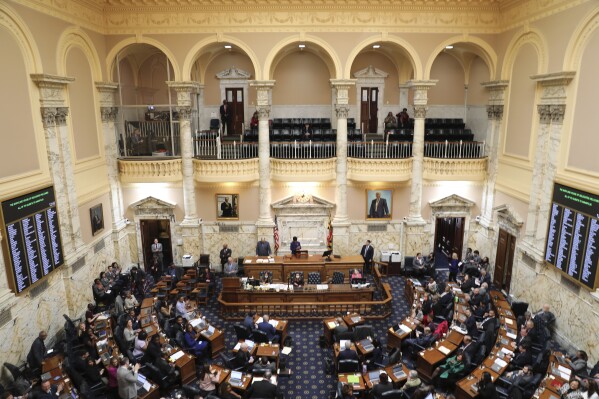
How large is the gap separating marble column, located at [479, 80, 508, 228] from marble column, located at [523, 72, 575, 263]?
2.47 m

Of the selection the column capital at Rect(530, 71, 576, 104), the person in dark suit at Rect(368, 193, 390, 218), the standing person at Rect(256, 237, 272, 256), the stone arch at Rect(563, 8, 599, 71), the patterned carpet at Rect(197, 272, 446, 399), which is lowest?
the patterned carpet at Rect(197, 272, 446, 399)

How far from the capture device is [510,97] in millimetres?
14812

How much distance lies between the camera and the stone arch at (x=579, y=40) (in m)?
10.6

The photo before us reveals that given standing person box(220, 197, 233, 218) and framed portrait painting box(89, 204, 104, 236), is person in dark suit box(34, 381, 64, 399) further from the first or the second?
standing person box(220, 197, 233, 218)

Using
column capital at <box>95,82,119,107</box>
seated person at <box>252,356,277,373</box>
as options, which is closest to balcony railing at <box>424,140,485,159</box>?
seated person at <box>252,356,277,373</box>

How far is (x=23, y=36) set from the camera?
426 inches

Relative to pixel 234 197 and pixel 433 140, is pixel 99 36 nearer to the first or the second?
pixel 234 197

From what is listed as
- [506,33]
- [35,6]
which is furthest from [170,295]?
[506,33]

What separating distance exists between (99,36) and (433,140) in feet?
44.8

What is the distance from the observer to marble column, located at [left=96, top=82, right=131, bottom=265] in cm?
1536

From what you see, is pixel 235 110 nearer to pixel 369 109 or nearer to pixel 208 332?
pixel 369 109

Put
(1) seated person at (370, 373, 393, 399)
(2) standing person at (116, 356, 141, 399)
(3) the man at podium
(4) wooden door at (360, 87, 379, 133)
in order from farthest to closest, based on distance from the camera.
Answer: (4) wooden door at (360, 87, 379, 133) → (3) the man at podium → (2) standing person at (116, 356, 141, 399) → (1) seated person at (370, 373, 393, 399)

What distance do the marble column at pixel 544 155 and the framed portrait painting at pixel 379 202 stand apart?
531 centimetres

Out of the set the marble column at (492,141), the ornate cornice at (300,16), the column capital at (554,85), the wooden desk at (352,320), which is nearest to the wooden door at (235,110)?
the ornate cornice at (300,16)
